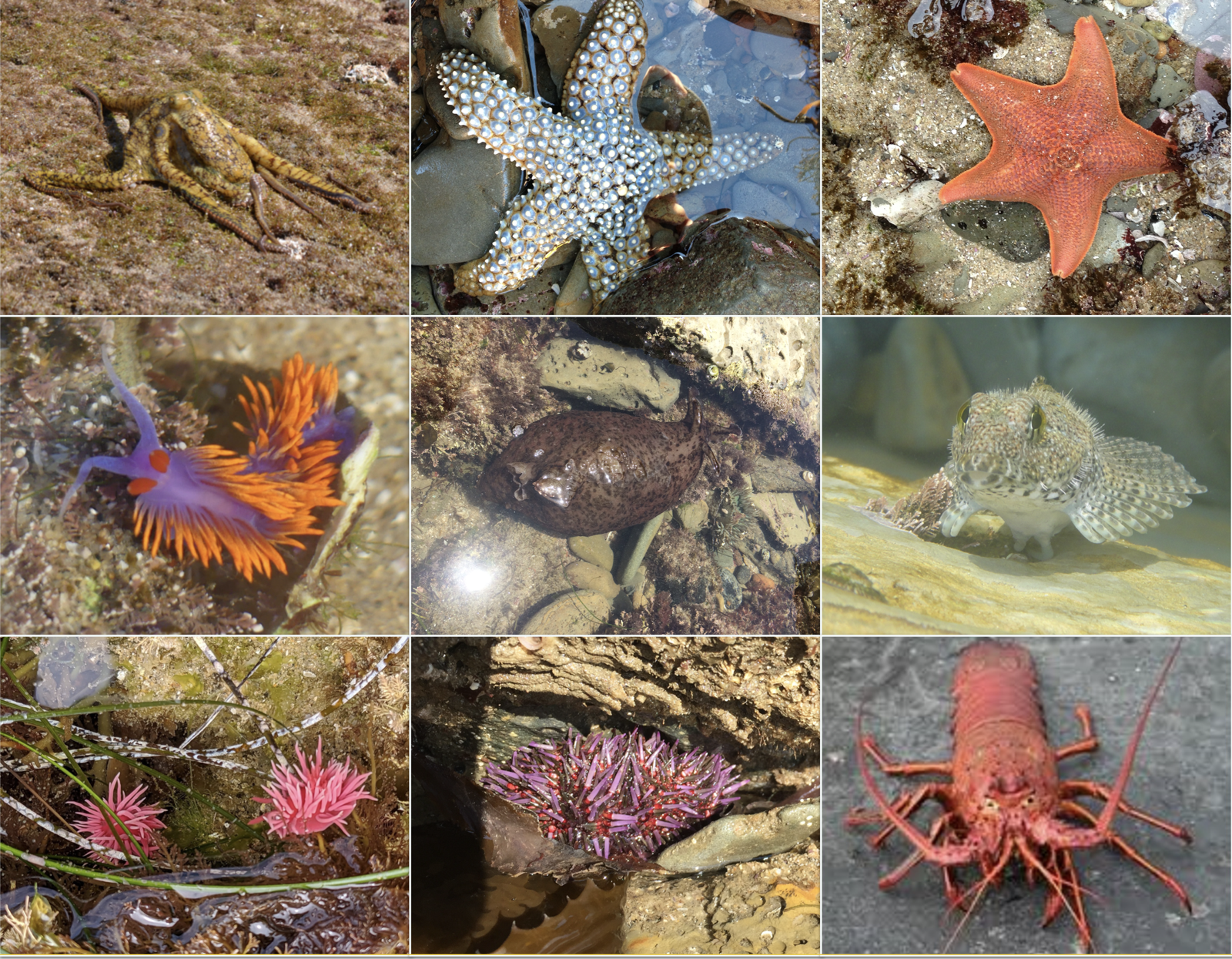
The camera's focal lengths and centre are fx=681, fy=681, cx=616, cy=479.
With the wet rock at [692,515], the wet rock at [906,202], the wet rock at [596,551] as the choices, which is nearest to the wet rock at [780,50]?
the wet rock at [906,202]

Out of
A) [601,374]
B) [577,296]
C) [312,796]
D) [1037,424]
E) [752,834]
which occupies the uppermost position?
[1037,424]

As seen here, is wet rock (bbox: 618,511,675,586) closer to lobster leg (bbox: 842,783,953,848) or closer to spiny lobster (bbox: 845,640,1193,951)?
spiny lobster (bbox: 845,640,1193,951)

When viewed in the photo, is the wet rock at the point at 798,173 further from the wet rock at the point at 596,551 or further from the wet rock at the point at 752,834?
the wet rock at the point at 752,834

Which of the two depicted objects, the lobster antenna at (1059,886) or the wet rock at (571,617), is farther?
the wet rock at (571,617)

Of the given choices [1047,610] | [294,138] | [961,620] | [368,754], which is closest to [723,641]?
[961,620]

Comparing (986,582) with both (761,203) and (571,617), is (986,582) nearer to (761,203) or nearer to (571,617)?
(571,617)

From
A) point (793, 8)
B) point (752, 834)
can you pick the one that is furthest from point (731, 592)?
point (793, 8)

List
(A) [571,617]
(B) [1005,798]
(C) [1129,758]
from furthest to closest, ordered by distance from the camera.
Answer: (A) [571,617], (C) [1129,758], (B) [1005,798]

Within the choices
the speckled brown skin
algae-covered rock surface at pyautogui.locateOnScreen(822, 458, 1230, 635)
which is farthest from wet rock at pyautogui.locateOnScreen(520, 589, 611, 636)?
algae-covered rock surface at pyautogui.locateOnScreen(822, 458, 1230, 635)

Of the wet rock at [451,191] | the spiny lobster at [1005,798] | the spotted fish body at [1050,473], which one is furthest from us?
the wet rock at [451,191]
